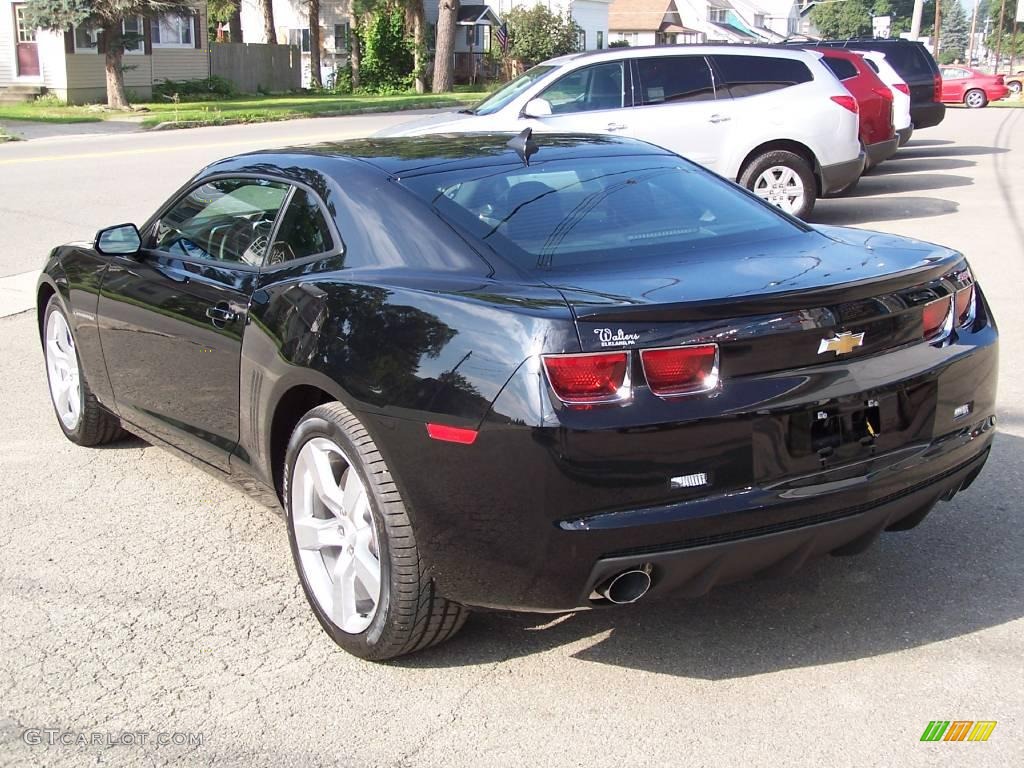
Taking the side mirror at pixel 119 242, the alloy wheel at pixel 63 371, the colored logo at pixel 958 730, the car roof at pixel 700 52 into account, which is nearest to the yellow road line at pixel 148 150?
the car roof at pixel 700 52

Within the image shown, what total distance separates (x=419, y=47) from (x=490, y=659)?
47.5 m

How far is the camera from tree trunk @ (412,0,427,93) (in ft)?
159

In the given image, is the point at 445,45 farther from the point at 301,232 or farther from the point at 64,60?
the point at 301,232

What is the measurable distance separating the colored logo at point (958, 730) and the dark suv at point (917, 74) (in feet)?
60.9

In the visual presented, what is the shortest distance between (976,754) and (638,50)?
10.9 meters

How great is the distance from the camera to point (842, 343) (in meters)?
3.35

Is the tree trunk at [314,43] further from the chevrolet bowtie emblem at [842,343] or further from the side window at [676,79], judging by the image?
the chevrolet bowtie emblem at [842,343]

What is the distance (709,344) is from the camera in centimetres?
318

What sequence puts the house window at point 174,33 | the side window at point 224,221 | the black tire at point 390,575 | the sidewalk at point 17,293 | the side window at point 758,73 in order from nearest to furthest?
the black tire at point 390,575 → the side window at point 224,221 → the sidewalk at point 17,293 → the side window at point 758,73 → the house window at point 174,33

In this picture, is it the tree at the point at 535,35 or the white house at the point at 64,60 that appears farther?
the tree at the point at 535,35

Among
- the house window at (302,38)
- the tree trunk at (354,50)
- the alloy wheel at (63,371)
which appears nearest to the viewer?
the alloy wheel at (63,371)

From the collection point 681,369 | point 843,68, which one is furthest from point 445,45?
point 681,369

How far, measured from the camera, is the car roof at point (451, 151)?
432 centimetres

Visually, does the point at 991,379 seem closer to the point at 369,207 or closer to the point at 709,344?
the point at 709,344
